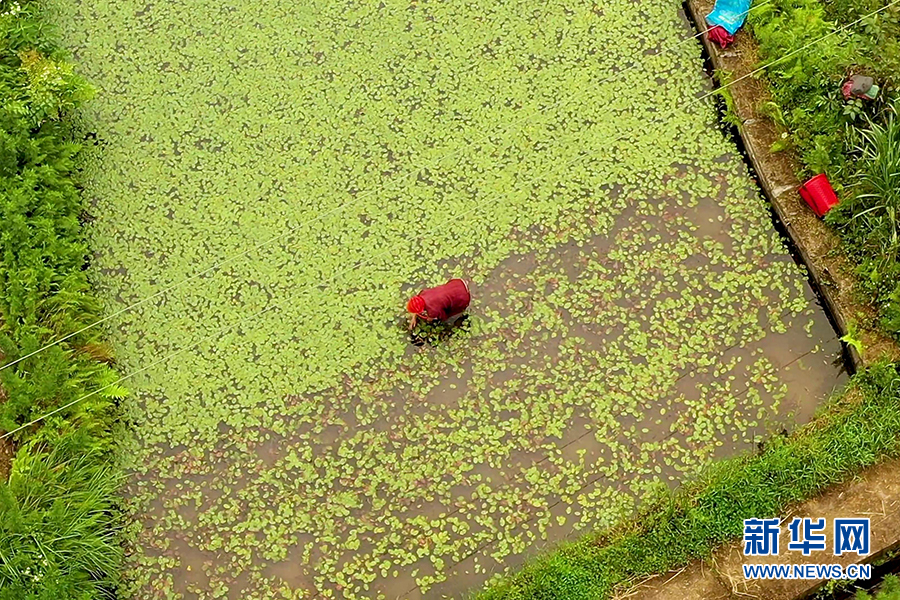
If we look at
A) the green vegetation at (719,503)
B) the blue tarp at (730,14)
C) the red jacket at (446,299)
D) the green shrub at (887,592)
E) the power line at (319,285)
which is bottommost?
the green shrub at (887,592)

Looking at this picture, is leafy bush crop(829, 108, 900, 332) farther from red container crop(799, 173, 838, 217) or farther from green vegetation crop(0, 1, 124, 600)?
green vegetation crop(0, 1, 124, 600)

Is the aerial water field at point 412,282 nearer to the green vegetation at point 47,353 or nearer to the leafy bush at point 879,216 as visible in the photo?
the green vegetation at point 47,353

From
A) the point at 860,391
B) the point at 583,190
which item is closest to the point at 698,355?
the point at 860,391

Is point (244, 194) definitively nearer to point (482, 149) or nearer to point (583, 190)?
point (482, 149)

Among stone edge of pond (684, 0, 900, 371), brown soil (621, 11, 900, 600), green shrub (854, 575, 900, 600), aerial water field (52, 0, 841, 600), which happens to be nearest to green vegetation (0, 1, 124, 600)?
aerial water field (52, 0, 841, 600)

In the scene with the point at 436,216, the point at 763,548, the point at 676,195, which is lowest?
the point at 763,548

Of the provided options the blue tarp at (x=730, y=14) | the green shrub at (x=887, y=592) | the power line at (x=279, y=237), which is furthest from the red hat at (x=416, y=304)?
the blue tarp at (x=730, y=14)

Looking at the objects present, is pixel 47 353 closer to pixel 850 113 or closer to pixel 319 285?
pixel 319 285
